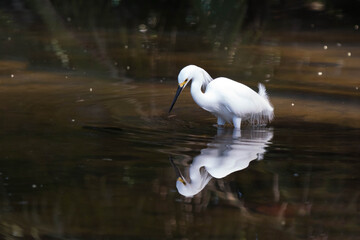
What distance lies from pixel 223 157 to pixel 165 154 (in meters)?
0.43

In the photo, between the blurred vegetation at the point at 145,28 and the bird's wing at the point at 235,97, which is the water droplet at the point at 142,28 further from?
the bird's wing at the point at 235,97

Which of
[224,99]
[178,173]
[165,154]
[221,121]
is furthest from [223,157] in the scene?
[221,121]

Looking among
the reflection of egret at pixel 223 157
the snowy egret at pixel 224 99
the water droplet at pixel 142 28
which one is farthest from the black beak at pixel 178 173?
the water droplet at pixel 142 28

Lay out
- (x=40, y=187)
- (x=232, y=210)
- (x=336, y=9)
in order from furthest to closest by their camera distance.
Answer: (x=336, y=9) → (x=40, y=187) → (x=232, y=210)

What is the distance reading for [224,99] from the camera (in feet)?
20.4

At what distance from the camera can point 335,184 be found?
4.67 m

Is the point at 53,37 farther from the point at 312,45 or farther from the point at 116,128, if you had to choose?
the point at 116,128

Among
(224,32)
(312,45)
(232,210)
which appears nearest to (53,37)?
(224,32)

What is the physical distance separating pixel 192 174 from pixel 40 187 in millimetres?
1022

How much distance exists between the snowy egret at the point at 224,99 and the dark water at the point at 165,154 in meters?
0.17

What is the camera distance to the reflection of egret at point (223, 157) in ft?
15.4

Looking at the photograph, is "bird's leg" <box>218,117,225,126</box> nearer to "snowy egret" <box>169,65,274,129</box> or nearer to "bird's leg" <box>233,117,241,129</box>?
"snowy egret" <box>169,65,274,129</box>

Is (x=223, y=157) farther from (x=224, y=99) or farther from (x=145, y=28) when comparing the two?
(x=145, y=28)

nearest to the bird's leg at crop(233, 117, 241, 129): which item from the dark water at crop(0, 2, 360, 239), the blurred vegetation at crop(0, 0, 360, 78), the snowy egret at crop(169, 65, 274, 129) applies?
the snowy egret at crop(169, 65, 274, 129)
